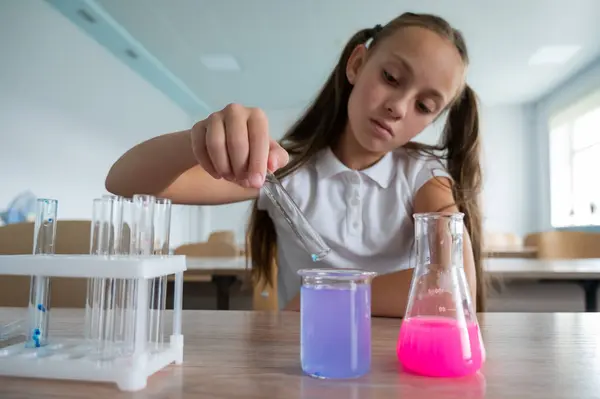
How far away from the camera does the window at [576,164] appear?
4891 millimetres

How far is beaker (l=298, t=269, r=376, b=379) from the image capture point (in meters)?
0.41

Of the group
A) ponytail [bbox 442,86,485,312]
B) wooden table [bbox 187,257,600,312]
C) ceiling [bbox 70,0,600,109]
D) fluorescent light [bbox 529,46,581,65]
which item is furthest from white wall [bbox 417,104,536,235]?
ponytail [bbox 442,86,485,312]

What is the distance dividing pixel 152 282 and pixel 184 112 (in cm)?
632

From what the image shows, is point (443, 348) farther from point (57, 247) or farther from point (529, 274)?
point (529, 274)

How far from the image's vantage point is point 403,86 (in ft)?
2.89

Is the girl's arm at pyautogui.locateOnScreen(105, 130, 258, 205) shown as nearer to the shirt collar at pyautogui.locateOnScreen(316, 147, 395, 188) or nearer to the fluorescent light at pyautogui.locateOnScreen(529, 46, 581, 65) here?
the shirt collar at pyautogui.locateOnScreen(316, 147, 395, 188)

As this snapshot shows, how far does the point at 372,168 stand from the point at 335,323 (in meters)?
0.70

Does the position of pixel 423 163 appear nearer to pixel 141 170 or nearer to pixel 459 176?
pixel 459 176

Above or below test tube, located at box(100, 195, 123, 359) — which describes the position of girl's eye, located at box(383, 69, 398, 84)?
above

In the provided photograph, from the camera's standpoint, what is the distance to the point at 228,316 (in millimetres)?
781

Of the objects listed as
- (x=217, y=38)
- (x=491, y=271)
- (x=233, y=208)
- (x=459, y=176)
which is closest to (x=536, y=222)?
(x=233, y=208)

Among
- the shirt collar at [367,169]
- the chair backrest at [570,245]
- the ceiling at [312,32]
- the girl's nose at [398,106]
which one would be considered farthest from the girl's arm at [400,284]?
the ceiling at [312,32]

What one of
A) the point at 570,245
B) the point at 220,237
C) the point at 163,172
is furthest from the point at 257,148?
the point at 220,237

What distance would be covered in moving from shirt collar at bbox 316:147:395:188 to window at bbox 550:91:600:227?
4.63 m
